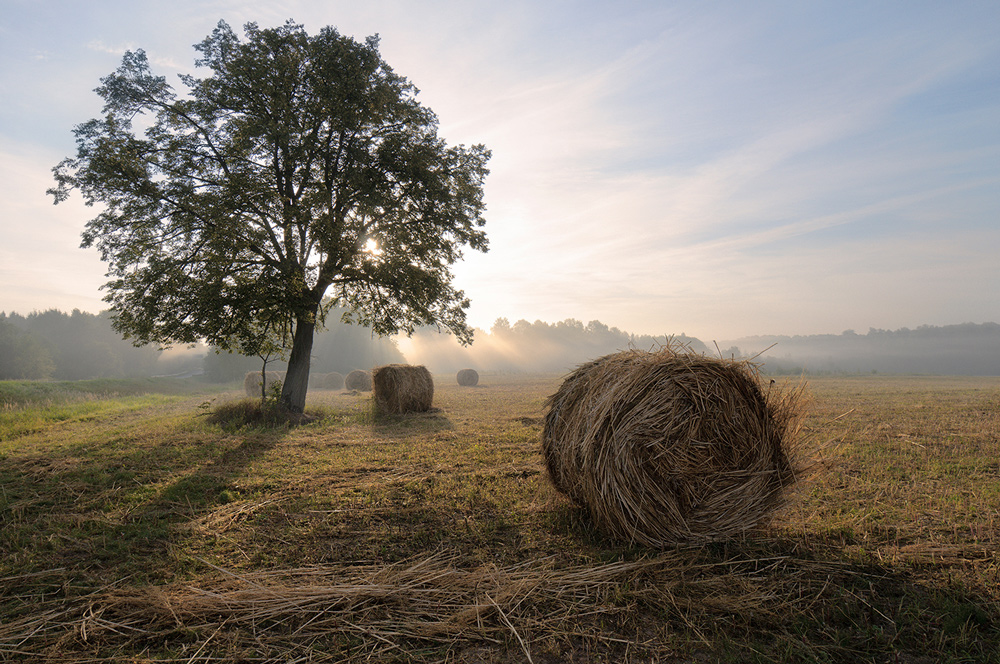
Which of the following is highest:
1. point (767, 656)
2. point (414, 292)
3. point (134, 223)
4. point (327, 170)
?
point (327, 170)

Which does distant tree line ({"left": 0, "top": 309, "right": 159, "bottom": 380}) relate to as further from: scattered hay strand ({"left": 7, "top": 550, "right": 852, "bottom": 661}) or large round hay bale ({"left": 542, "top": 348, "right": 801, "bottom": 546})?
large round hay bale ({"left": 542, "top": 348, "right": 801, "bottom": 546})

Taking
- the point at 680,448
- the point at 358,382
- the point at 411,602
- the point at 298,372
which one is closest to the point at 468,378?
the point at 358,382

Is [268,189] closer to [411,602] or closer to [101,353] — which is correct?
[411,602]

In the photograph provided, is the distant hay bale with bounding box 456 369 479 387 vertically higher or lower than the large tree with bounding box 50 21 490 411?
lower

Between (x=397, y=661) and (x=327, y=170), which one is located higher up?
(x=327, y=170)

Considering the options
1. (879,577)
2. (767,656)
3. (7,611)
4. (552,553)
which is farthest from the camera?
(552,553)

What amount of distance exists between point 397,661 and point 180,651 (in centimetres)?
146

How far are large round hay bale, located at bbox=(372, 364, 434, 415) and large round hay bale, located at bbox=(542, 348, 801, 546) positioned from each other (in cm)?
1161

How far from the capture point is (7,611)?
3.73m

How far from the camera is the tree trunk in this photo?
15312 mm

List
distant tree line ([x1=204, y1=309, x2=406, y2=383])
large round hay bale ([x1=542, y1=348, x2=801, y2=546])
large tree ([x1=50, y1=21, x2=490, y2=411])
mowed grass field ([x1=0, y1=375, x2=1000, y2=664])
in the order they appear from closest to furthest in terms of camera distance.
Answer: mowed grass field ([x1=0, y1=375, x2=1000, y2=664]) → large round hay bale ([x1=542, y1=348, x2=801, y2=546]) → large tree ([x1=50, y1=21, x2=490, y2=411]) → distant tree line ([x1=204, y1=309, x2=406, y2=383])

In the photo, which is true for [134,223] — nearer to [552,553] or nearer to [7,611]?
[7,611]

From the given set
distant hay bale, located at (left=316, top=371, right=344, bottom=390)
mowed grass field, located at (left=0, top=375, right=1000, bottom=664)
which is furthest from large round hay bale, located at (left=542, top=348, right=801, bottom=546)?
distant hay bale, located at (left=316, top=371, right=344, bottom=390)

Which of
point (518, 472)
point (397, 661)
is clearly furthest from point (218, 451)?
point (397, 661)
